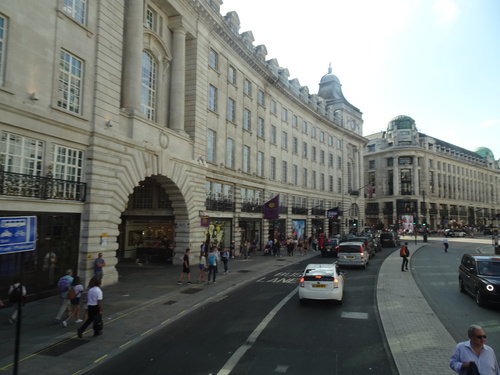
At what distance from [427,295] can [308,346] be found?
28.9ft

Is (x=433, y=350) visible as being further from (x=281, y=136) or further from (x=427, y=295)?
(x=281, y=136)

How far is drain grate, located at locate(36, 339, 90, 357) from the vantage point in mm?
8367

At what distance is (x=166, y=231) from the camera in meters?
26.9

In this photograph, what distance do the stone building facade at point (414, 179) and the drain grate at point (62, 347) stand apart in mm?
85647

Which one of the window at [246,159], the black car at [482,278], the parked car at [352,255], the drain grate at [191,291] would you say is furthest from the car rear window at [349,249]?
the window at [246,159]

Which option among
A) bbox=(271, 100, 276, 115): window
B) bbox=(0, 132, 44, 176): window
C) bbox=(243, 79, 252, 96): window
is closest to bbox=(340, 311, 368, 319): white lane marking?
bbox=(0, 132, 44, 176): window

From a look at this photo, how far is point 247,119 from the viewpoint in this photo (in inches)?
1390

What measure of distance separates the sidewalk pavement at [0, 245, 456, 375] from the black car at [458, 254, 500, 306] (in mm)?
1994

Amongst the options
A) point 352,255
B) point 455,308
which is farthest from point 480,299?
point 352,255

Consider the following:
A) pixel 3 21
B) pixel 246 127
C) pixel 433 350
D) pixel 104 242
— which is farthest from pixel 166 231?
pixel 433 350

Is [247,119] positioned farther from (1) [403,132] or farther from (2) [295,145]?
(1) [403,132]

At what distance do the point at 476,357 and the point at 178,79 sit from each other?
23.2m

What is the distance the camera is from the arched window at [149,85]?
22.0m

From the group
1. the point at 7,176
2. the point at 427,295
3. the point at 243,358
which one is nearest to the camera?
the point at 243,358
